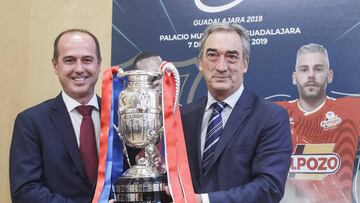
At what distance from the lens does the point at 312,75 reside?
Result: 96.3 inches

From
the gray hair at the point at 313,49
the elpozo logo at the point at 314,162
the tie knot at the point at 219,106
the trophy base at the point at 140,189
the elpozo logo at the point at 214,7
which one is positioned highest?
the elpozo logo at the point at 214,7

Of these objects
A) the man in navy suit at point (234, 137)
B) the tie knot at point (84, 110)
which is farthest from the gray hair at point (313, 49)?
the tie knot at point (84, 110)

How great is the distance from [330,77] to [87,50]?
118cm

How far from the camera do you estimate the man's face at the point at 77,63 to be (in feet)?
6.24

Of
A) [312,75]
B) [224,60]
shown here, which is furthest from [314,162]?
[224,60]

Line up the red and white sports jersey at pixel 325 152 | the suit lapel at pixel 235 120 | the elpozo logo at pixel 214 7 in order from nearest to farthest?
the suit lapel at pixel 235 120
the red and white sports jersey at pixel 325 152
the elpozo logo at pixel 214 7

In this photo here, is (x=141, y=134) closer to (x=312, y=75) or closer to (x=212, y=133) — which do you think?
(x=212, y=133)

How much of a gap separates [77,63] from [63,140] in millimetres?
294

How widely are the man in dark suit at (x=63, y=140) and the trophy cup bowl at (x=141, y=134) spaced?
21 centimetres

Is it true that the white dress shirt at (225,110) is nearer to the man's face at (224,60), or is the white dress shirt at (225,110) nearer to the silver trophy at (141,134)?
the man's face at (224,60)

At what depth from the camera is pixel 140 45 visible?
108 inches

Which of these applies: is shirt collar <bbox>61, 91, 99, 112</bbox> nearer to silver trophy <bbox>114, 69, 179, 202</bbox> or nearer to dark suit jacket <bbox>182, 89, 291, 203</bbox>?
silver trophy <bbox>114, 69, 179, 202</bbox>

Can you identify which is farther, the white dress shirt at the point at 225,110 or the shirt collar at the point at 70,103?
the shirt collar at the point at 70,103

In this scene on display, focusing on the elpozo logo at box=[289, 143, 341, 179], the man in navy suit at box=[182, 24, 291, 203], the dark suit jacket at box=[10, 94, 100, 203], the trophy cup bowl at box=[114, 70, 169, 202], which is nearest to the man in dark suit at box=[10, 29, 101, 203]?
the dark suit jacket at box=[10, 94, 100, 203]
